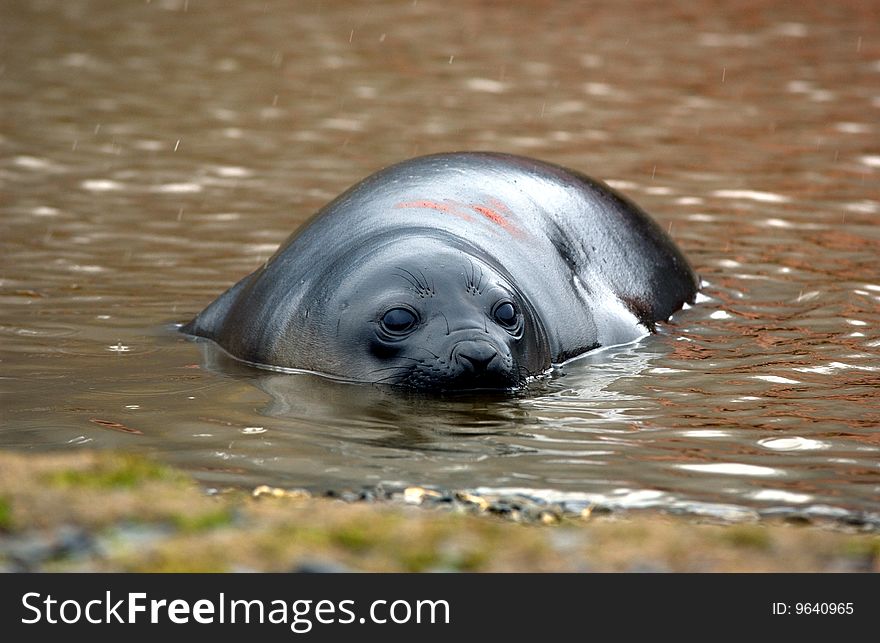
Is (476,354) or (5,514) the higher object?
(476,354)

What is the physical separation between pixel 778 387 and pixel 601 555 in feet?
9.96

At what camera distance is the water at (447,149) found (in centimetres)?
645

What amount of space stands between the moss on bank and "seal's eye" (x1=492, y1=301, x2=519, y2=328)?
2.15m

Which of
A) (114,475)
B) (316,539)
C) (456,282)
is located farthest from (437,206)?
(316,539)

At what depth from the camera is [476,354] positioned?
714 cm

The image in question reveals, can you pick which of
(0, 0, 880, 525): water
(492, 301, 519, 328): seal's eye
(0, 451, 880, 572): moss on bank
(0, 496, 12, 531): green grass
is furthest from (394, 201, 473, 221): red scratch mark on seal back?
(0, 496, 12, 531): green grass

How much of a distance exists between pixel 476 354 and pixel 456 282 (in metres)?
0.42

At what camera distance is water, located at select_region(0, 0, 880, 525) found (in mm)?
6445

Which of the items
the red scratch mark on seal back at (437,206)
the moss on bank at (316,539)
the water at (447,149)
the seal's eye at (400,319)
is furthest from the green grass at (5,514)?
the red scratch mark on seal back at (437,206)

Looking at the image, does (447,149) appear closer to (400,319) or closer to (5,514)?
(400,319)

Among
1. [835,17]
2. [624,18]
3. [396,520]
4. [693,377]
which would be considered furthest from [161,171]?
[835,17]

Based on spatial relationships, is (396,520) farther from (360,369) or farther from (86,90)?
(86,90)

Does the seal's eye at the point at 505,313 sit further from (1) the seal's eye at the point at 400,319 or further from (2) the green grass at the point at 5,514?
(2) the green grass at the point at 5,514

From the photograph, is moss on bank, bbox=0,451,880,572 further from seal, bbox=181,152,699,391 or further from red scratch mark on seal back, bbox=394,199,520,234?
red scratch mark on seal back, bbox=394,199,520,234
